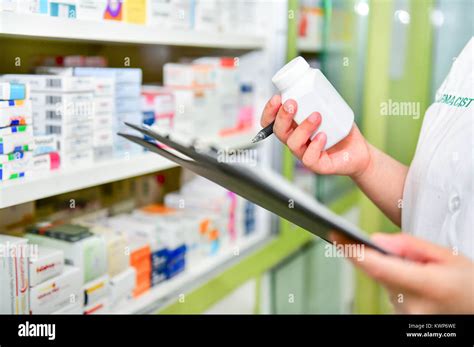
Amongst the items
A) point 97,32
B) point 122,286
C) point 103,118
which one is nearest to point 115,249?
point 122,286

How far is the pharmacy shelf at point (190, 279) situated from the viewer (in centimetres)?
172

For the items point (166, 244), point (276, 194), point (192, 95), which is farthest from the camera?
point (192, 95)

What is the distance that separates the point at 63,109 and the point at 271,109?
55 cm

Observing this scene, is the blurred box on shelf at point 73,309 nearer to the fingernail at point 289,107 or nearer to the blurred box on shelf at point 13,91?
the blurred box on shelf at point 13,91

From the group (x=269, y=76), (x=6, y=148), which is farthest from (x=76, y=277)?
(x=269, y=76)

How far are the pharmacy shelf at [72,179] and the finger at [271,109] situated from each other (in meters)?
0.50

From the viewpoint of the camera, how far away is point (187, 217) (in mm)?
2033

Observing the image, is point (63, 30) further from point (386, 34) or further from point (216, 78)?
point (386, 34)

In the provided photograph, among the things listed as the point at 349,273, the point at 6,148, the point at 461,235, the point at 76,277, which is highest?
the point at 6,148

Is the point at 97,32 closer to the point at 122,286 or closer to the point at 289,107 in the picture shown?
the point at 289,107

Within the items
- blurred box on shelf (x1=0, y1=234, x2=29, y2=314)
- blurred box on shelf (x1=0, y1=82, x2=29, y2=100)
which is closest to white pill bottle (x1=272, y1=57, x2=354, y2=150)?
blurred box on shelf (x1=0, y1=82, x2=29, y2=100)

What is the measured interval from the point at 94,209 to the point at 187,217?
0.30 metres

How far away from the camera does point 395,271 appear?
0.70m

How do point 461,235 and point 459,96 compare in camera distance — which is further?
point 459,96
